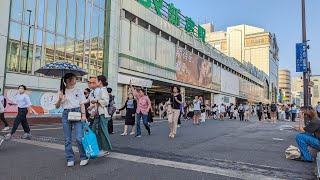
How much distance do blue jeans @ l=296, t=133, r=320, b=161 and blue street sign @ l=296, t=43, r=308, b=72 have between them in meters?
7.11

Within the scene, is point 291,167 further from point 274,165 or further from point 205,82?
point 205,82

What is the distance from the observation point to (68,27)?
18.7 meters

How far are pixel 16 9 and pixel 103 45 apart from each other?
756 cm

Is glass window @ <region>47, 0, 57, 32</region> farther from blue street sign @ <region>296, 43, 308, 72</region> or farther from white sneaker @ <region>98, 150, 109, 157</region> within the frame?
blue street sign @ <region>296, 43, 308, 72</region>

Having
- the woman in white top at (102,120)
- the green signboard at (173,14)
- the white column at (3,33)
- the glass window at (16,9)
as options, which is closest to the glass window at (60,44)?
the glass window at (16,9)

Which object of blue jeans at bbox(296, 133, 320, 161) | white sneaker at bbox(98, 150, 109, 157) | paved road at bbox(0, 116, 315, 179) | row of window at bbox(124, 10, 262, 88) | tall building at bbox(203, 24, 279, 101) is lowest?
paved road at bbox(0, 116, 315, 179)

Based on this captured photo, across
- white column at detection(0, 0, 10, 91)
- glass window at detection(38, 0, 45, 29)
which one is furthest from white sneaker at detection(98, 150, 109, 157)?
glass window at detection(38, 0, 45, 29)

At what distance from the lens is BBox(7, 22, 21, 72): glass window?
15.0 meters

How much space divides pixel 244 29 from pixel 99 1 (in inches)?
3811

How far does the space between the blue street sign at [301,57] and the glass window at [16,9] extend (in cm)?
1436

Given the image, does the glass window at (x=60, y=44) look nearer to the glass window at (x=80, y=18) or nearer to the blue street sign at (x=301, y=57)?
the glass window at (x=80, y=18)

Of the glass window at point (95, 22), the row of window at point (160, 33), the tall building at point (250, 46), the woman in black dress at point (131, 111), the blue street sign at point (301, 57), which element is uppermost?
the tall building at point (250, 46)

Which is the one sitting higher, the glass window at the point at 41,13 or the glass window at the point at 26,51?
the glass window at the point at 41,13

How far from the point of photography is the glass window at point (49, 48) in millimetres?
17047
